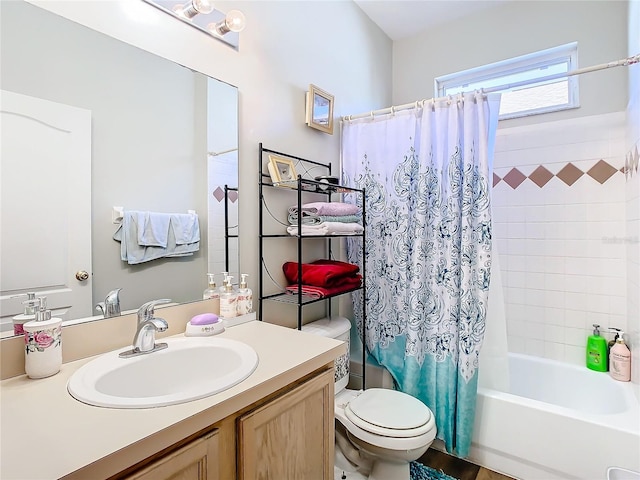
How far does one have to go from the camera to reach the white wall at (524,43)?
6.67ft

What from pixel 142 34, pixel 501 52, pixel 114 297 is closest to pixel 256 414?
pixel 114 297

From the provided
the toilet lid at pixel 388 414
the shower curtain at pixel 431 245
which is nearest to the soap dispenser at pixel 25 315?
the toilet lid at pixel 388 414

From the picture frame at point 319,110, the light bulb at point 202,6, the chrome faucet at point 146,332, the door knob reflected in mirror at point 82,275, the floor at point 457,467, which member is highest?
the light bulb at point 202,6

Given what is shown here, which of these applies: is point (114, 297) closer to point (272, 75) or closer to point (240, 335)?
point (240, 335)

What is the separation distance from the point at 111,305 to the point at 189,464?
0.61 metres

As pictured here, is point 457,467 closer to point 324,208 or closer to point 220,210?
point 324,208

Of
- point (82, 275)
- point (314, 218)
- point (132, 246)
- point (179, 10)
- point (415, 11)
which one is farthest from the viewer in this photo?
point (415, 11)

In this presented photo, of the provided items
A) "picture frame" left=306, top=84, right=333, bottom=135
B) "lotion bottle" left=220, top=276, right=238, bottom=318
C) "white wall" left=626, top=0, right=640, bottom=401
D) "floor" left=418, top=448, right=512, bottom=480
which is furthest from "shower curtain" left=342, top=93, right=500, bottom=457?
"lotion bottle" left=220, top=276, right=238, bottom=318

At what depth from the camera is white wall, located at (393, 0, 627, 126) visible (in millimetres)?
2033

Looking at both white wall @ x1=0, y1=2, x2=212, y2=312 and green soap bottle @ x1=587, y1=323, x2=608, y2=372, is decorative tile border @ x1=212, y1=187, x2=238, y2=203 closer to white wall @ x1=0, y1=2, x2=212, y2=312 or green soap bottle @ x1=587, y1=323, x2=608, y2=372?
white wall @ x1=0, y1=2, x2=212, y2=312

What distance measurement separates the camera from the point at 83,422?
68 cm

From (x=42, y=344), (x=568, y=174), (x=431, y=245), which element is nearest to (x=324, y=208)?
(x=431, y=245)

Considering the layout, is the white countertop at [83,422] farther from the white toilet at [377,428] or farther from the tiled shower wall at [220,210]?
the white toilet at [377,428]

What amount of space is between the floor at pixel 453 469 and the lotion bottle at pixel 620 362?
851 mm
